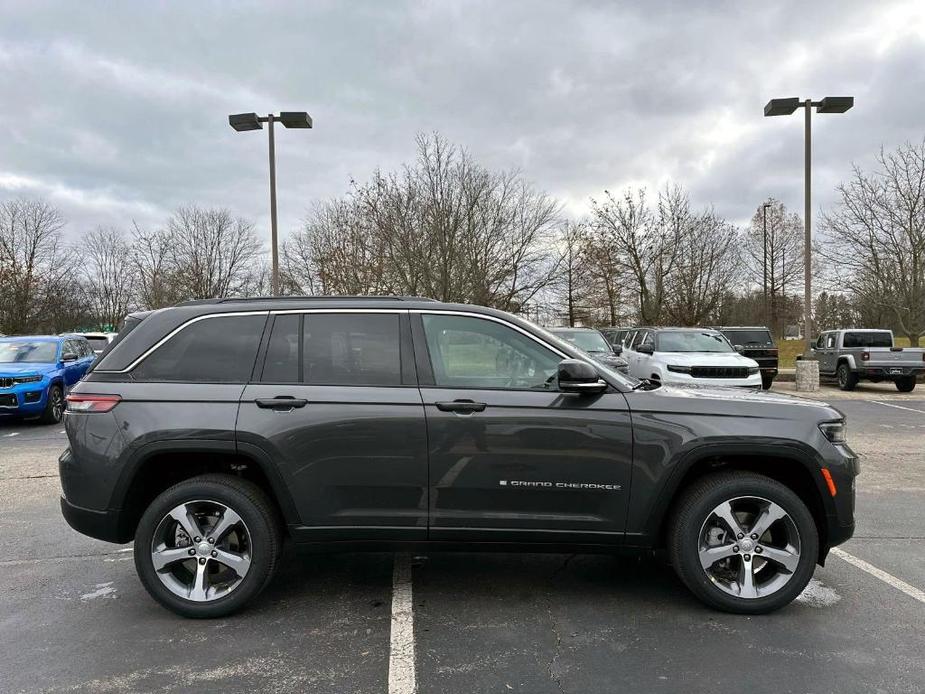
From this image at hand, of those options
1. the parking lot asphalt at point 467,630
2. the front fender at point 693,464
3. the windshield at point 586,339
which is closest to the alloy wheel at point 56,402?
the parking lot asphalt at point 467,630

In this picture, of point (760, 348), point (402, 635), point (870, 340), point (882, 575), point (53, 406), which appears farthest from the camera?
point (760, 348)

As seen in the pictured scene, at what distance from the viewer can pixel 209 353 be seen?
350cm

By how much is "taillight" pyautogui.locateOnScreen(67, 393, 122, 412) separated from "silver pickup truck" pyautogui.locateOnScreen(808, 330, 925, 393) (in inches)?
686

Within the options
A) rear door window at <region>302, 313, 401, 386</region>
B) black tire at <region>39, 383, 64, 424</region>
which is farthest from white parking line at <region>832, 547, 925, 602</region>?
black tire at <region>39, 383, 64, 424</region>

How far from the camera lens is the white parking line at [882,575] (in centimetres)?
365

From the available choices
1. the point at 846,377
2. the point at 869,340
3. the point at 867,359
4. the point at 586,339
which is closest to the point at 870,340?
the point at 869,340

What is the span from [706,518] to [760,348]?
51.0 ft

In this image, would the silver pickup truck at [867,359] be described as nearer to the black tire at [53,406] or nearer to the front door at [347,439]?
the front door at [347,439]

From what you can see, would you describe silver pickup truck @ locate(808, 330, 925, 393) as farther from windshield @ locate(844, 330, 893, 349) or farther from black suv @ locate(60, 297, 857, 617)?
black suv @ locate(60, 297, 857, 617)

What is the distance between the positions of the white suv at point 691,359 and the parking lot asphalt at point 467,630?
7.25m

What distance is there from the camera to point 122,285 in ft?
160

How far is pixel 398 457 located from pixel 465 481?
399 mm

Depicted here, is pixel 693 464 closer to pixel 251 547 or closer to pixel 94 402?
pixel 251 547

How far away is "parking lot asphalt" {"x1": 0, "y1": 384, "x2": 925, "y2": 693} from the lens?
9.11ft
